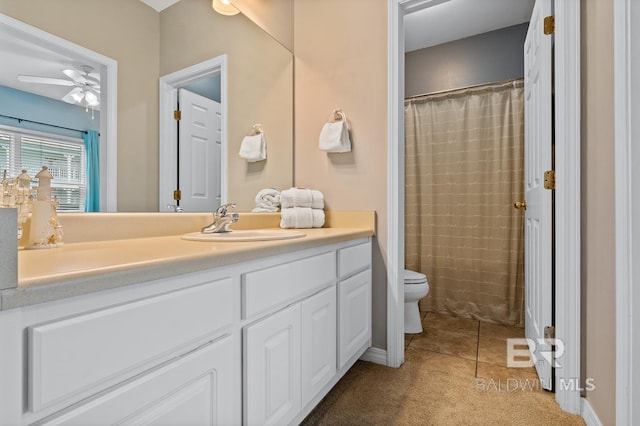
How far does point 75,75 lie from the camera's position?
1093 millimetres

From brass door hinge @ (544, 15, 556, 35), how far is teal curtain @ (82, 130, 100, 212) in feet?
6.43

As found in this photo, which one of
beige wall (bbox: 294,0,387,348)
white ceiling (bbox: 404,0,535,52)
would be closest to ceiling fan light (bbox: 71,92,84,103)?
beige wall (bbox: 294,0,387,348)

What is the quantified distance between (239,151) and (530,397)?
6.16ft

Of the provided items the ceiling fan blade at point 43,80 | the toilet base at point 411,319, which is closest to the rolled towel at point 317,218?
the toilet base at point 411,319

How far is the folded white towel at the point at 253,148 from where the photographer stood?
1875 mm

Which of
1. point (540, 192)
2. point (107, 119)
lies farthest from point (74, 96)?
point (540, 192)

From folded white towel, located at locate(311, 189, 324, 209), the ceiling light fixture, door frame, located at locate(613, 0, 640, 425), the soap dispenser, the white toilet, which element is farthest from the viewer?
the white toilet

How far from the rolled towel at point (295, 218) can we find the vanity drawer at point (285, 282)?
1.52ft

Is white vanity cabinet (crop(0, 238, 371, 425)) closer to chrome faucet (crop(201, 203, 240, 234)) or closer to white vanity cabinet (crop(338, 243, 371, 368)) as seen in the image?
white vanity cabinet (crop(338, 243, 371, 368))

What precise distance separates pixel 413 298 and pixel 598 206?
1.33m

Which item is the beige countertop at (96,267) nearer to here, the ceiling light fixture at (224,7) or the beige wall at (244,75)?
the beige wall at (244,75)

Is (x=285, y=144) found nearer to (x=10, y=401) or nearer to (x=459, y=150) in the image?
(x=459, y=150)

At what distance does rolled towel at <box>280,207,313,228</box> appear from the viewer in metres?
1.88

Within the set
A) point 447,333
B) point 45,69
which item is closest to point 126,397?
point 45,69
